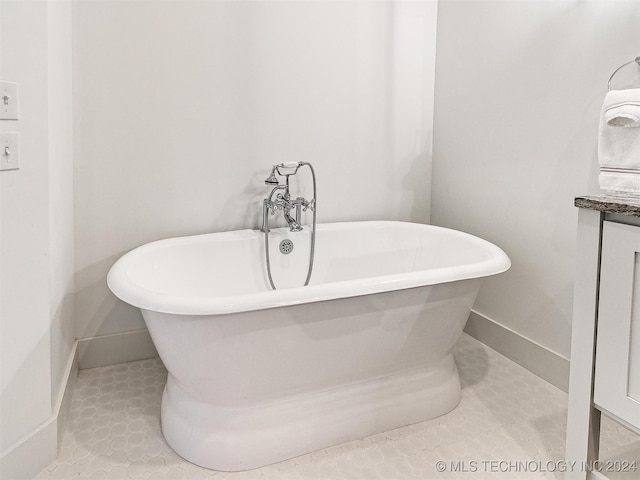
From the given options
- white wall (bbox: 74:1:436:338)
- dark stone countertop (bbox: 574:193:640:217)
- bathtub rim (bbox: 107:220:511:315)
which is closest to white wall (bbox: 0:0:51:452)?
bathtub rim (bbox: 107:220:511:315)

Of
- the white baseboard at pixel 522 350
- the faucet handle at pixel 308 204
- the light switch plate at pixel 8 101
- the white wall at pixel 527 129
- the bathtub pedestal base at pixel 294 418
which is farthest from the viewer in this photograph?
the faucet handle at pixel 308 204

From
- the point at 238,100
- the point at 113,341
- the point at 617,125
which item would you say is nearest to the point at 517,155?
the point at 617,125

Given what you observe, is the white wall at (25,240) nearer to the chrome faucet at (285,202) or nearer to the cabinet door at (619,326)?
the chrome faucet at (285,202)

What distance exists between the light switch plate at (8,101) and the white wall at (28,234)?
2cm

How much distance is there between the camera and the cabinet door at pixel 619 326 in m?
1.21

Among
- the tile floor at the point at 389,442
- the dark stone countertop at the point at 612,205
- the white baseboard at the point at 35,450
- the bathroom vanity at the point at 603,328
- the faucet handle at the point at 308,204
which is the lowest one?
the tile floor at the point at 389,442

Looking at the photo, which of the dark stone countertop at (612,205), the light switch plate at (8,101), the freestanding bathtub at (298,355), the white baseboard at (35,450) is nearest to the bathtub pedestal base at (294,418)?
the freestanding bathtub at (298,355)

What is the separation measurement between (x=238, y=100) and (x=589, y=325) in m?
1.80

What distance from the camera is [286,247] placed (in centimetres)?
233

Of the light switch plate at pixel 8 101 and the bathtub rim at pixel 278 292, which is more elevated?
the light switch plate at pixel 8 101

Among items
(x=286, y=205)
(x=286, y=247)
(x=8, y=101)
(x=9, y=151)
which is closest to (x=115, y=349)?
(x=286, y=247)

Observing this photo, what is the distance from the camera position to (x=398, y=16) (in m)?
2.62

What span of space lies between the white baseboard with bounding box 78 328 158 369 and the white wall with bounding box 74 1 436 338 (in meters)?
0.05

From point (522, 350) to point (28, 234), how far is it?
81.8 inches
